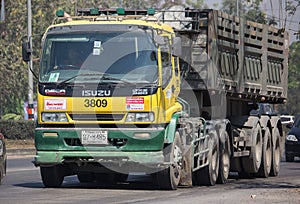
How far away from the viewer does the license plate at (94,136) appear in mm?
15273

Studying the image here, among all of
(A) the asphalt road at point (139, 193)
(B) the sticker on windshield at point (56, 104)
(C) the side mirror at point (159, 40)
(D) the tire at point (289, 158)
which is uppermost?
(C) the side mirror at point (159, 40)

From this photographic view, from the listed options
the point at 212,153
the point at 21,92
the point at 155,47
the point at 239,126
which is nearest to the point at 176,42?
the point at 155,47

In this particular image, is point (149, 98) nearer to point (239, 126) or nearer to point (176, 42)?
point (176, 42)

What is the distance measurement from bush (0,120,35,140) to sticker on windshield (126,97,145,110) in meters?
26.9

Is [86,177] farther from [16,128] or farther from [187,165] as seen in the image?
[16,128]

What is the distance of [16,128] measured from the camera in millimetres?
41562

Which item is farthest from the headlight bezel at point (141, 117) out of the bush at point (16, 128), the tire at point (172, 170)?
the bush at point (16, 128)

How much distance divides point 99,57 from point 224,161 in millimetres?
4599

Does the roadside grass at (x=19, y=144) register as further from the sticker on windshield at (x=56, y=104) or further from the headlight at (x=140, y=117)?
the headlight at (x=140, y=117)

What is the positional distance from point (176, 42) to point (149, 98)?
4.59 ft

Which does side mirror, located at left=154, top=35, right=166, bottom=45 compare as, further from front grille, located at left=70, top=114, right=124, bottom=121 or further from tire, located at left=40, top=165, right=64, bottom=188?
tire, located at left=40, top=165, right=64, bottom=188

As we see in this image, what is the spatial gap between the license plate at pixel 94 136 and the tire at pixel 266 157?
23.6ft

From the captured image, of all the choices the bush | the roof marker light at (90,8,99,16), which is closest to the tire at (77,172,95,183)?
the roof marker light at (90,8,99,16)

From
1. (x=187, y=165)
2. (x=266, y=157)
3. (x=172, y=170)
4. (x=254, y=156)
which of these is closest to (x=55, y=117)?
(x=172, y=170)
